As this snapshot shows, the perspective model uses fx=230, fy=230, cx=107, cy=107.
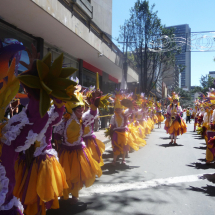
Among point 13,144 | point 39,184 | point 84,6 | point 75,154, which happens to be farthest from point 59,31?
point 13,144

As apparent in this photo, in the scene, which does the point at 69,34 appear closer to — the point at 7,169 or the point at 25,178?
the point at 25,178

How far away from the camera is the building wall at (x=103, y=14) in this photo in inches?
618

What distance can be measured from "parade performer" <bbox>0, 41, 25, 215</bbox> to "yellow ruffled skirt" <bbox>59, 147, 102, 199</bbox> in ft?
7.05

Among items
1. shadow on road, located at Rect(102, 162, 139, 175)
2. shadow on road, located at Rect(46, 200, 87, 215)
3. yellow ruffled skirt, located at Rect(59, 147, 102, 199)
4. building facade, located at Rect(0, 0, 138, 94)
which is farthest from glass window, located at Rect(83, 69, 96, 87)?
shadow on road, located at Rect(46, 200, 87, 215)

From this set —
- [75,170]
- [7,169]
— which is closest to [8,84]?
[7,169]

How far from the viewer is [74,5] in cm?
911

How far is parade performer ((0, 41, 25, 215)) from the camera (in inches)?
56.1

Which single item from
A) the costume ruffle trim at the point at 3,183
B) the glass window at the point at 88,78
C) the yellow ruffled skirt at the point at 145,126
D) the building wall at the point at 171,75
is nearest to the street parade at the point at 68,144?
the costume ruffle trim at the point at 3,183

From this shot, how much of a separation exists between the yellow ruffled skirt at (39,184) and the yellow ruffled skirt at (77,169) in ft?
2.95

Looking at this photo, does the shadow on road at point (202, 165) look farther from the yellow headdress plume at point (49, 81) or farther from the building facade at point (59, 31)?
the yellow headdress plume at point (49, 81)

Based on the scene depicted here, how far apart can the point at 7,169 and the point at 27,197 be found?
1.29 meters

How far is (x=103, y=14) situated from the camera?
56.4ft

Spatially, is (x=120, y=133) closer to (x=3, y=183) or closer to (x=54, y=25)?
(x=54, y=25)

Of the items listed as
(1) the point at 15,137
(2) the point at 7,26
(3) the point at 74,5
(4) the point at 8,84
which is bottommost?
(1) the point at 15,137
